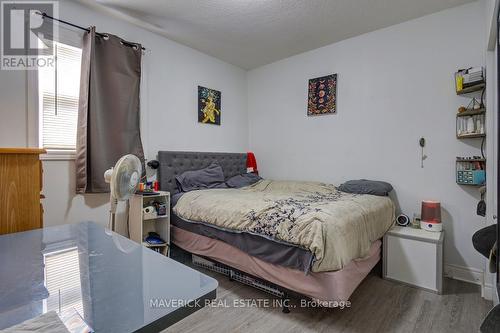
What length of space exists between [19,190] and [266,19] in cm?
263

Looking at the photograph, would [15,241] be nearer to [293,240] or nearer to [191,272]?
[191,272]

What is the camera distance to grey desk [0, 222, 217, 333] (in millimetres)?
566

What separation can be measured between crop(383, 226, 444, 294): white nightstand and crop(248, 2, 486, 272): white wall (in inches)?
18.6

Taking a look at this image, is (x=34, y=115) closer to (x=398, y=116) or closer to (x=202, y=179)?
(x=202, y=179)

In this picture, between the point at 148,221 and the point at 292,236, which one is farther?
the point at 148,221

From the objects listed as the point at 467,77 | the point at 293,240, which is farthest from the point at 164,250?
the point at 467,77

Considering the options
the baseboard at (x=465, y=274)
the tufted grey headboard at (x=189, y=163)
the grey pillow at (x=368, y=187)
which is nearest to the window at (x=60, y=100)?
the tufted grey headboard at (x=189, y=163)

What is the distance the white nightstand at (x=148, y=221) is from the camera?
101 inches

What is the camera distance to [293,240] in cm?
179

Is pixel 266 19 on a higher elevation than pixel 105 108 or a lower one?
higher

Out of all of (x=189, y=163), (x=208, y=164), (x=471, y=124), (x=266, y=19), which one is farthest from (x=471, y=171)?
(x=189, y=163)

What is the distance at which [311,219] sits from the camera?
1784mm

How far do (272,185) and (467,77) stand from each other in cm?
232

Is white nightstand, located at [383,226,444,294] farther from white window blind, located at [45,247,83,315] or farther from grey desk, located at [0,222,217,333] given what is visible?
white window blind, located at [45,247,83,315]
